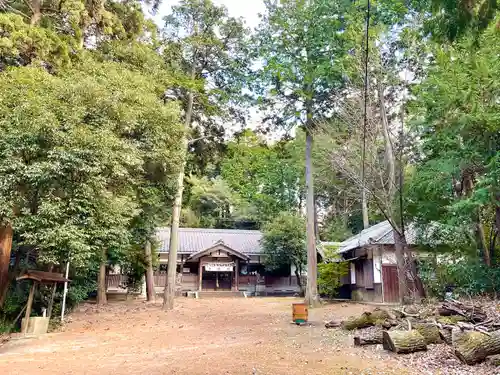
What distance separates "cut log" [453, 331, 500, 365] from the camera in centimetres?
557

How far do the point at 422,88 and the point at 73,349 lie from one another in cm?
1123

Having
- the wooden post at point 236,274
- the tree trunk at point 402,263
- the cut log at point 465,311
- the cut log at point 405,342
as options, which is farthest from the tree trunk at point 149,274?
the cut log at point 405,342

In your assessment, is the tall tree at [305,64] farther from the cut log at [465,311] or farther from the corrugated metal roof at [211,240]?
the corrugated metal roof at [211,240]

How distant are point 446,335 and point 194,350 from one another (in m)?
4.74

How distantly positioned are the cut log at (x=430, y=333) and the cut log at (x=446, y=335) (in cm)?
6

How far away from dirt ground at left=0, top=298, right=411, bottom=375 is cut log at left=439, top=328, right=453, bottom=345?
1265mm

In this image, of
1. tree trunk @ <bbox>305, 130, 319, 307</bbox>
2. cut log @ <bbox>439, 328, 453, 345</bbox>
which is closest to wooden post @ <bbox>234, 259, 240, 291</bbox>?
tree trunk @ <bbox>305, 130, 319, 307</bbox>

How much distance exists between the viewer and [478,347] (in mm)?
5609

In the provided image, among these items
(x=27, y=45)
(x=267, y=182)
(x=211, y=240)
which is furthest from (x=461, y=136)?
(x=267, y=182)

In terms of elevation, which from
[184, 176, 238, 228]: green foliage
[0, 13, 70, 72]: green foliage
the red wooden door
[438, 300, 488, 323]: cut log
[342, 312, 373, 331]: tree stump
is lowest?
[342, 312, 373, 331]: tree stump

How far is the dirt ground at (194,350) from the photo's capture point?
579 cm

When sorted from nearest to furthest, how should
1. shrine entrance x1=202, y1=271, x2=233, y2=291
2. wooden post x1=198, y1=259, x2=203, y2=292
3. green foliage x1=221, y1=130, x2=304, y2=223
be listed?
wooden post x1=198, y1=259, x2=203, y2=292
shrine entrance x1=202, y1=271, x2=233, y2=291
green foliage x1=221, y1=130, x2=304, y2=223

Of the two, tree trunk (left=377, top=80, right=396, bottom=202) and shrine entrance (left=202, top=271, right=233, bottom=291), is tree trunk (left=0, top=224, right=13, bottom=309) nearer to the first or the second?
tree trunk (left=377, top=80, right=396, bottom=202)

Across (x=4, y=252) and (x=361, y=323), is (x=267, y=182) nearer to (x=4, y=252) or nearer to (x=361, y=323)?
(x=361, y=323)
